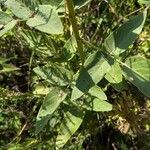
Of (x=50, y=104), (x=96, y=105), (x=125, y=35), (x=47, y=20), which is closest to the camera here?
(x=47, y=20)

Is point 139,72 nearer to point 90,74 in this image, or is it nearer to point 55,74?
point 90,74

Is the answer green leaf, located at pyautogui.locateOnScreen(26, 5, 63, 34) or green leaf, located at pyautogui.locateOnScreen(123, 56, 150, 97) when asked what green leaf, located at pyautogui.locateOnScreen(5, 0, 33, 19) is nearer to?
green leaf, located at pyautogui.locateOnScreen(26, 5, 63, 34)

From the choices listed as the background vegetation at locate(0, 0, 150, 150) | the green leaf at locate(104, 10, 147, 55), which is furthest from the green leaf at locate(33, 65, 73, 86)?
the green leaf at locate(104, 10, 147, 55)

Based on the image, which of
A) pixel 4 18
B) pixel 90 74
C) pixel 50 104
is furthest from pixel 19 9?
pixel 50 104

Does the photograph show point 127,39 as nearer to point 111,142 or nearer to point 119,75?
point 119,75

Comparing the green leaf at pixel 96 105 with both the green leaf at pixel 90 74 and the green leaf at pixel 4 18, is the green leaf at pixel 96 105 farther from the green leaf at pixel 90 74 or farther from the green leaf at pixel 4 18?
the green leaf at pixel 4 18

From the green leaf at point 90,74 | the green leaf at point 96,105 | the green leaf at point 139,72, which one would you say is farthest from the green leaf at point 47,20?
the green leaf at point 96,105
